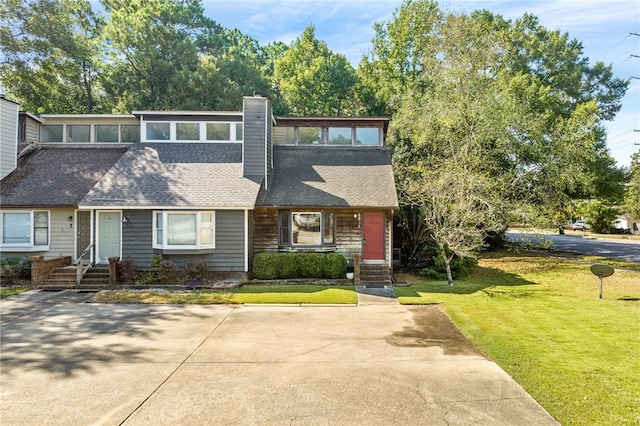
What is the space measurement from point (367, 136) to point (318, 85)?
14.7 meters

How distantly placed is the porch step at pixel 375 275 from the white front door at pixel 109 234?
9.78 meters

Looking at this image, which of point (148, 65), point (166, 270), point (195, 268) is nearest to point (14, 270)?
point (166, 270)

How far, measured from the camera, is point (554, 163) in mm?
19062

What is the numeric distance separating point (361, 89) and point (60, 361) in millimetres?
29058

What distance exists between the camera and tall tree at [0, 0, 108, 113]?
2342cm

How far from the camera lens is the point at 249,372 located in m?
5.89

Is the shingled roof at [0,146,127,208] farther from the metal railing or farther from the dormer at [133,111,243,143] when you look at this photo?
the metal railing

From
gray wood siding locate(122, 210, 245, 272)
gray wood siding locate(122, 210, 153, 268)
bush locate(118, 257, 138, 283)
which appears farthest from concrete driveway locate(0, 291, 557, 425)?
gray wood siding locate(122, 210, 153, 268)

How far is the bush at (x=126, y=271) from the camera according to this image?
13.0 m

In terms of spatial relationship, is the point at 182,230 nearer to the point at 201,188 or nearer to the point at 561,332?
the point at 201,188

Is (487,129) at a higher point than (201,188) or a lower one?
higher

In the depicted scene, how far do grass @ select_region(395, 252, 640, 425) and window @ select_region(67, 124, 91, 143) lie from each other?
17208 millimetres

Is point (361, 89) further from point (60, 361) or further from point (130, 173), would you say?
point (60, 361)

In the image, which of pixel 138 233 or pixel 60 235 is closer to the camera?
pixel 138 233
